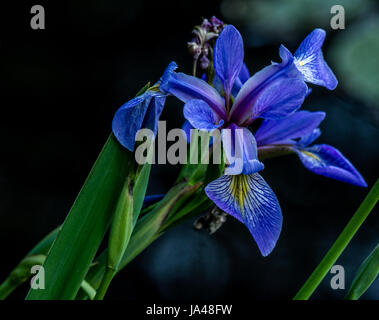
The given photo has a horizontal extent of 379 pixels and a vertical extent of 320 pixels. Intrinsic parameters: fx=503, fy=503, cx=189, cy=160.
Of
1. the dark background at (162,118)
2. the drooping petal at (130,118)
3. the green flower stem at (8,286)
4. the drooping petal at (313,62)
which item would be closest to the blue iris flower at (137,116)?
the drooping petal at (130,118)

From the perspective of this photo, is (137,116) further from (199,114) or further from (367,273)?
(367,273)

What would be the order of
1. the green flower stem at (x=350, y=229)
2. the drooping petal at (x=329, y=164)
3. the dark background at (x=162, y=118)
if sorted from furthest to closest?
the dark background at (x=162, y=118)
the drooping petal at (x=329, y=164)
the green flower stem at (x=350, y=229)

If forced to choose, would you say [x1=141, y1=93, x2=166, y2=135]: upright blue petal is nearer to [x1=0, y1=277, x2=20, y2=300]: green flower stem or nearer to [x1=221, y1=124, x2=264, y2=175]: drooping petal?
[x1=221, y1=124, x2=264, y2=175]: drooping petal

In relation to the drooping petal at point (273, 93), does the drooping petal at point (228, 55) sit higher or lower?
higher

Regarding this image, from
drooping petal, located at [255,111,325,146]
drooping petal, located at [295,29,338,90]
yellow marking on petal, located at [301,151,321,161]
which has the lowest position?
yellow marking on petal, located at [301,151,321,161]

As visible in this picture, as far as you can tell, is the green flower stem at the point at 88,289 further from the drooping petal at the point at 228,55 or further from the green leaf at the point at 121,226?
the drooping petal at the point at 228,55

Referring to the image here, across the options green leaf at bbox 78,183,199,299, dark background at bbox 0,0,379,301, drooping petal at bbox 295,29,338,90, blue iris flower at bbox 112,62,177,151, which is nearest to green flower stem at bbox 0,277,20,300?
green leaf at bbox 78,183,199,299
